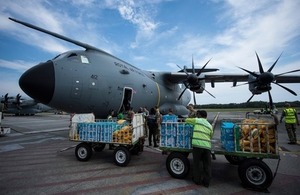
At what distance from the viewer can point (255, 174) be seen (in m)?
4.46

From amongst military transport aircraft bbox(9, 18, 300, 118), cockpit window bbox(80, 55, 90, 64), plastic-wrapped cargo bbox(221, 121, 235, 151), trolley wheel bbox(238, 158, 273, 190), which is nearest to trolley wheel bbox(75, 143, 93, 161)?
military transport aircraft bbox(9, 18, 300, 118)

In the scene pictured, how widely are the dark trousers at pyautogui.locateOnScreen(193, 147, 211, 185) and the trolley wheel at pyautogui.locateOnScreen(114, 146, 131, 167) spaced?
2331 millimetres

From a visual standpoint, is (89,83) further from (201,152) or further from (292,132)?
(292,132)

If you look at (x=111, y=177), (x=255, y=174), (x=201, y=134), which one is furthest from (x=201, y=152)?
(x=111, y=177)

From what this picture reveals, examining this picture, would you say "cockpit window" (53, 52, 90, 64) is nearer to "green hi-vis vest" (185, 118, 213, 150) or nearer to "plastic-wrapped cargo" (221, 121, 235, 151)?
"green hi-vis vest" (185, 118, 213, 150)

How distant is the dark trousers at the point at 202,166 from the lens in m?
4.67

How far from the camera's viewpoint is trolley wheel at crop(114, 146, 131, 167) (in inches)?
242

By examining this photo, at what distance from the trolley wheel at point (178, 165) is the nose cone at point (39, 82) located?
5.90 meters

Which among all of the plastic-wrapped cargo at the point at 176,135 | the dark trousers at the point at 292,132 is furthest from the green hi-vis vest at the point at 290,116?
the plastic-wrapped cargo at the point at 176,135

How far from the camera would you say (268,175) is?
425 centimetres

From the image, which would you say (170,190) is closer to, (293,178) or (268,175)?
(268,175)

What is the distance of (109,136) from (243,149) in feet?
14.1

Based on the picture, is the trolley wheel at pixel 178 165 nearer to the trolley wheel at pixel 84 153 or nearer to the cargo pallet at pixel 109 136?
the cargo pallet at pixel 109 136

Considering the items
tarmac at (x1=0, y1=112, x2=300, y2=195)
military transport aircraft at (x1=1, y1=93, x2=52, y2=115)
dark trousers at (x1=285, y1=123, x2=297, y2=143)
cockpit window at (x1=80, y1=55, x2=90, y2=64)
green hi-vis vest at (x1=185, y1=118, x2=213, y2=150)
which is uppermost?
cockpit window at (x1=80, y1=55, x2=90, y2=64)
